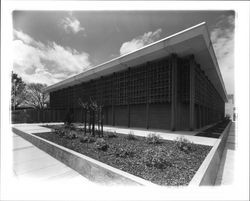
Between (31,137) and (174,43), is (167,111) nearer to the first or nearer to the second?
(174,43)

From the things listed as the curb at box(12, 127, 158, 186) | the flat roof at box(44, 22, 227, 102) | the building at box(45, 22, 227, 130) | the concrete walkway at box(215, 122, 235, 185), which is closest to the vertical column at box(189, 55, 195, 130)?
the building at box(45, 22, 227, 130)

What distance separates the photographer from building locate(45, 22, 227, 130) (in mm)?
8672

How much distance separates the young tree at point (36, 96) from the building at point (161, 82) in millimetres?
20058

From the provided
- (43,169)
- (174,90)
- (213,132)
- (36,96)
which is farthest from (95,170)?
(36,96)

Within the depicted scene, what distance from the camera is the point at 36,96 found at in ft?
93.7

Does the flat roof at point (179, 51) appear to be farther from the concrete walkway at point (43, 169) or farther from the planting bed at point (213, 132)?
the concrete walkway at point (43, 169)

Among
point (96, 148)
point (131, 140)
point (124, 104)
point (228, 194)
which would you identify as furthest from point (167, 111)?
point (228, 194)

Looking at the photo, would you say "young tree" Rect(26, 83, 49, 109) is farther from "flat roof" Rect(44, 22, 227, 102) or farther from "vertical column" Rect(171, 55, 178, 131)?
"vertical column" Rect(171, 55, 178, 131)

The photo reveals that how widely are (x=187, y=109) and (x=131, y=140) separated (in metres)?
7.19

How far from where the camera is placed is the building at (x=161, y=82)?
8672 millimetres

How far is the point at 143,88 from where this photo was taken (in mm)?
11203

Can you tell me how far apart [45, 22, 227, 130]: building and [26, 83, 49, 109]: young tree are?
65.8 ft

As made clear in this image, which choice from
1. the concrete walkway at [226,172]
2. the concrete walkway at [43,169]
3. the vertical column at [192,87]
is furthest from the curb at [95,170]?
the vertical column at [192,87]

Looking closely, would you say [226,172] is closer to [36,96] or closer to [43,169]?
[43,169]
